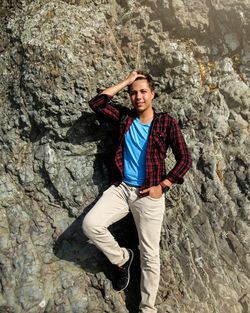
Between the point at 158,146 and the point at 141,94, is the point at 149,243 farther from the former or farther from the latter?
the point at 141,94

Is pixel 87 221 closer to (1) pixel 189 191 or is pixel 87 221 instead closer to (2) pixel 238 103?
(1) pixel 189 191

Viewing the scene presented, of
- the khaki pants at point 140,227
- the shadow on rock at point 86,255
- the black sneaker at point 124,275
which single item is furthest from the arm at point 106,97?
the black sneaker at point 124,275

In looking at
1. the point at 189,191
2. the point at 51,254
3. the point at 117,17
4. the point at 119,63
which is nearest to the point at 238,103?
the point at 189,191

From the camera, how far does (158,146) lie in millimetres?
7418

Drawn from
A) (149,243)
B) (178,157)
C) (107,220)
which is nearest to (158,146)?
(178,157)

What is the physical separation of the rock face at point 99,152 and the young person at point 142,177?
2.19 ft

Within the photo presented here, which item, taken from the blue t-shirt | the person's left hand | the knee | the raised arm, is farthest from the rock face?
the person's left hand

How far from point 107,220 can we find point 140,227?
639mm

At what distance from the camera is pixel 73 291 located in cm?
780

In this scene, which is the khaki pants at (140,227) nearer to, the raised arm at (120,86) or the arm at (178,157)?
the arm at (178,157)

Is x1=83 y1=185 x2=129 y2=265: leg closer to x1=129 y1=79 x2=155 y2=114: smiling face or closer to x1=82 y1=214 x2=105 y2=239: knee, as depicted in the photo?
x1=82 y1=214 x2=105 y2=239: knee

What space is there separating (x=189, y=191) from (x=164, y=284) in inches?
77.9

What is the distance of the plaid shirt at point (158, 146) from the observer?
7.25 metres

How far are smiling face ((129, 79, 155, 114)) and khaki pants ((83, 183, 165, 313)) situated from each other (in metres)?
1.54
